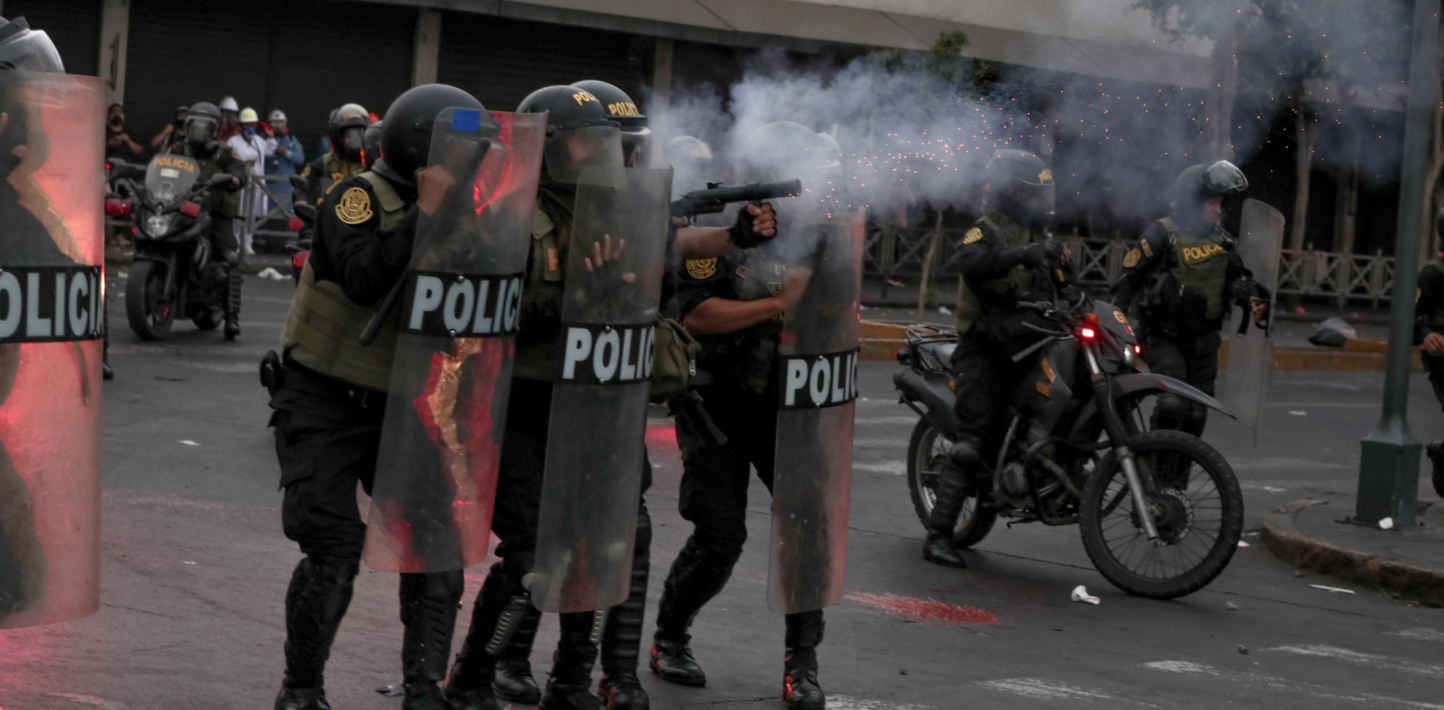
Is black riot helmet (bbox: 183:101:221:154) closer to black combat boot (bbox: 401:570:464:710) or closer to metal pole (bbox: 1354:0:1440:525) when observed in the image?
metal pole (bbox: 1354:0:1440:525)

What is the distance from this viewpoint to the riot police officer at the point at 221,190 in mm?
12367

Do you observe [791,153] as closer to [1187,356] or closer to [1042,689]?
[1042,689]

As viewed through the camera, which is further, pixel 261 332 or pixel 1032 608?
pixel 261 332

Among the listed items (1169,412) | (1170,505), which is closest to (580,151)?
(1170,505)

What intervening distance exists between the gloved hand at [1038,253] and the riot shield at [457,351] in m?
3.12

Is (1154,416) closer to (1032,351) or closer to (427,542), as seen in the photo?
(1032,351)

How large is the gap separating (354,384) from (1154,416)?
4710 millimetres

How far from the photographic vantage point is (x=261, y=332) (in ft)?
44.4

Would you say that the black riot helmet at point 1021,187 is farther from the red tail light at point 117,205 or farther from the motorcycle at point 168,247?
the motorcycle at point 168,247

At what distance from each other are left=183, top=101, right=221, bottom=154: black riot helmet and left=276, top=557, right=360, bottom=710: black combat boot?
29.1 ft

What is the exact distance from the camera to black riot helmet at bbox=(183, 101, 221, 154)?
486 inches

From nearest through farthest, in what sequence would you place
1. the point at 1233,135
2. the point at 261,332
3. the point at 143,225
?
the point at 1233,135 < the point at 143,225 < the point at 261,332

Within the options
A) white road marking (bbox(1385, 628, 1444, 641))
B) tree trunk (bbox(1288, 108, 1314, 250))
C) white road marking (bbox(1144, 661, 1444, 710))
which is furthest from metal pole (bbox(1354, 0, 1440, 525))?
tree trunk (bbox(1288, 108, 1314, 250))

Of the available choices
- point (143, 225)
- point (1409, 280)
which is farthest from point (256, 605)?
point (143, 225)
